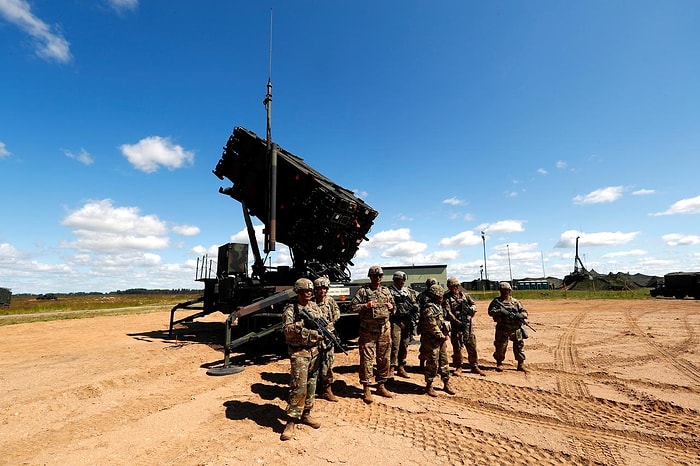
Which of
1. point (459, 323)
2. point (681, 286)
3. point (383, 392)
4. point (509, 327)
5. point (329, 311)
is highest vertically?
point (681, 286)

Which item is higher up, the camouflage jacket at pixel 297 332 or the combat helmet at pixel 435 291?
the combat helmet at pixel 435 291

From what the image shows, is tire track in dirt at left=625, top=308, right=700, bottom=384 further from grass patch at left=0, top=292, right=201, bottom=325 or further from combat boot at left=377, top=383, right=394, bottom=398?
grass patch at left=0, top=292, right=201, bottom=325

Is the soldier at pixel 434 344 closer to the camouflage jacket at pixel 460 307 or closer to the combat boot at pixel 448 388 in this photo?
the combat boot at pixel 448 388

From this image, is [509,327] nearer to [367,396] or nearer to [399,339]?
[399,339]

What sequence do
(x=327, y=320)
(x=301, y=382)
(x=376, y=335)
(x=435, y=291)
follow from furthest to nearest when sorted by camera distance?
1. (x=435, y=291)
2. (x=376, y=335)
3. (x=327, y=320)
4. (x=301, y=382)

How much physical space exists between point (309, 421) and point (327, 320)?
1206 mm

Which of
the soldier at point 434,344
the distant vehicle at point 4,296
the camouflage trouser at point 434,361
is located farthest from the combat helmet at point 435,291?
the distant vehicle at point 4,296

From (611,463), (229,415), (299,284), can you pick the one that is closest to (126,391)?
(229,415)

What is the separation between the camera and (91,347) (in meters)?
9.44

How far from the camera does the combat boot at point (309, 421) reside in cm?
414

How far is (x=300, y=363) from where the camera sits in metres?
4.12

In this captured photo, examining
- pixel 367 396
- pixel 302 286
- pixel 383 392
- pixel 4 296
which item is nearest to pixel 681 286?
pixel 383 392

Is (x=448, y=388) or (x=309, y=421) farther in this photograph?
(x=448, y=388)

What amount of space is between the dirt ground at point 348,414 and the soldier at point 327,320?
215 millimetres
